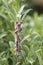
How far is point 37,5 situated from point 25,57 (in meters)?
4.51

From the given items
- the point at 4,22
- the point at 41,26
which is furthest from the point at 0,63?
the point at 41,26

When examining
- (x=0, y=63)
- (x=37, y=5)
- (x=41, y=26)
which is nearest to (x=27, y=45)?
(x=0, y=63)

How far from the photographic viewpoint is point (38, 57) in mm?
990

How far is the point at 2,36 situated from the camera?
1126 millimetres

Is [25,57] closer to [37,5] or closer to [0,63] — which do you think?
[0,63]

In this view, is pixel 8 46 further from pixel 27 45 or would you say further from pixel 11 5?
pixel 11 5

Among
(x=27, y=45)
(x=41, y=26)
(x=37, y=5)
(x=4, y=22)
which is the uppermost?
(x=37, y=5)

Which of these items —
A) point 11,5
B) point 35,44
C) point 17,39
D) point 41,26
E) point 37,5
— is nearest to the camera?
point 17,39

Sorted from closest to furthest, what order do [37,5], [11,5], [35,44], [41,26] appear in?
[35,44]
[11,5]
[41,26]
[37,5]

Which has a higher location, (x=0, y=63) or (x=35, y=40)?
(x=35, y=40)

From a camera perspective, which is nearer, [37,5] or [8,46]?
[8,46]

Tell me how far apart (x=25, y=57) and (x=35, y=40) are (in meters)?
0.13

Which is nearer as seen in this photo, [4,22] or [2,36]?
[2,36]

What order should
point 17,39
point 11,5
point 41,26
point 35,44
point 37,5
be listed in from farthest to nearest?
point 37,5 < point 41,26 < point 11,5 < point 35,44 < point 17,39
